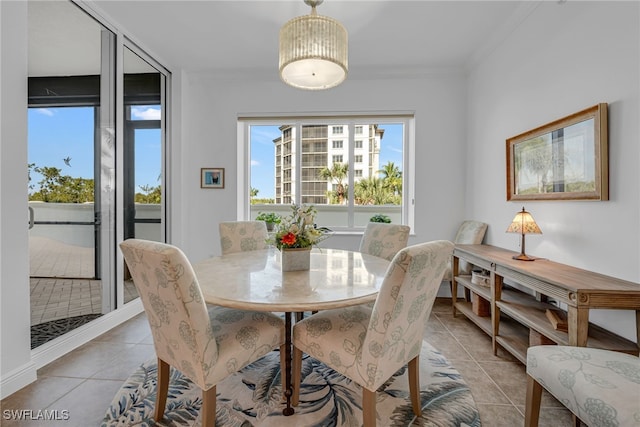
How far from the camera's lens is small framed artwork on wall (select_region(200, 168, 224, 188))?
3672 mm

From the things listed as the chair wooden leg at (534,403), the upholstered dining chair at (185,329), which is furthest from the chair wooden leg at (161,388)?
the chair wooden leg at (534,403)

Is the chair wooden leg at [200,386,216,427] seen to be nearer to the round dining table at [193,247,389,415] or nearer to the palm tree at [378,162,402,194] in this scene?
the round dining table at [193,247,389,415]

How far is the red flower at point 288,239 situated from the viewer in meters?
1.67

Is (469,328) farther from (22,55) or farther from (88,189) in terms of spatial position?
(22,55)

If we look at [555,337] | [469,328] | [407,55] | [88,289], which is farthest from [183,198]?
[555,337]

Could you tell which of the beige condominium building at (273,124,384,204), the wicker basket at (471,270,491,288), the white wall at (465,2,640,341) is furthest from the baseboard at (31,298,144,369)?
the white wall at (465,2,640,341)

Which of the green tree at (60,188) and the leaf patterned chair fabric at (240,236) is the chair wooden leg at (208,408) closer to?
the leaf patterned chair fabric at (240,236)

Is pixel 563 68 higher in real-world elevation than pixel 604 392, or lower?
higher

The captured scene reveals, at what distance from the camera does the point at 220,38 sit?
9.38ft

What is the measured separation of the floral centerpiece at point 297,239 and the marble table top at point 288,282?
6cm

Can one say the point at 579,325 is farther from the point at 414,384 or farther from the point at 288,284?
the point at 288,284

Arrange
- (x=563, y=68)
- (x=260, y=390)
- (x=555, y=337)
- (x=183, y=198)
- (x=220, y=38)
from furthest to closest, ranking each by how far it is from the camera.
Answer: (x=183, y=198) → (x=220, y=38) → (x=563, y=68) → (x=260, y=390) → (x=555, y=337)

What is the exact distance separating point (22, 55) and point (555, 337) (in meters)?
3.53

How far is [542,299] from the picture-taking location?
213cm
